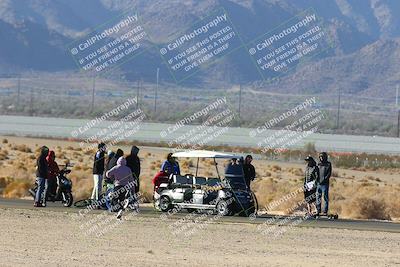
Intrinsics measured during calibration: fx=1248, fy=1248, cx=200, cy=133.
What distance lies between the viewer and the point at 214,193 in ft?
95.6

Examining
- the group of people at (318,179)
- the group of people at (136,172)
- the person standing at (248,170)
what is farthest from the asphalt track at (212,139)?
the group of people at (318,179)

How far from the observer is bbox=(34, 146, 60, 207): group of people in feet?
96.4

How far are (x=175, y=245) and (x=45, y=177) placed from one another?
8.43 metres

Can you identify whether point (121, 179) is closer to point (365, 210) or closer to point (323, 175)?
point (323, 175)

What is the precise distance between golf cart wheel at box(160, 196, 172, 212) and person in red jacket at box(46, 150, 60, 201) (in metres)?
2.76

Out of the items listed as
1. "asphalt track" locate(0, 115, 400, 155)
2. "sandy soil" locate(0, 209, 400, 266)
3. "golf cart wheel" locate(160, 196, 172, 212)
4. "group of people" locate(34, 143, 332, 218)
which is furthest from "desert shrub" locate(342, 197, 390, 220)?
"asphalt track" locate(0, 115, 400, 155)

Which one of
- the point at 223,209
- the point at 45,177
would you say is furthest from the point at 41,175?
the point at 223,209

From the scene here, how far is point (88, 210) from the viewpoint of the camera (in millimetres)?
29219

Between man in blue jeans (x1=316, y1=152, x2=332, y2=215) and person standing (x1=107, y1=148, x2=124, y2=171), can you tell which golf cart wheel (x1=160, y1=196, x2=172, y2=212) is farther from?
man in blue jeans (x1=316, y1=152, x2=332, y2=215)

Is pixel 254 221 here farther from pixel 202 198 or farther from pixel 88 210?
pixel 88 210

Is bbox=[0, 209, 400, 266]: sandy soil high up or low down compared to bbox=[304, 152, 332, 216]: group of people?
down

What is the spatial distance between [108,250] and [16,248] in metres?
1.49

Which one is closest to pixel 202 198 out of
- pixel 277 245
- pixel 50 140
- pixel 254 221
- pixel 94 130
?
pixel 254 221

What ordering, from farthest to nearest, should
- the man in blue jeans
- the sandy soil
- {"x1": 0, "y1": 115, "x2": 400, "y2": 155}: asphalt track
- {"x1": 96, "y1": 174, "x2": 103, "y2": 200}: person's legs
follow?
{"x1": 0, "y1": 115, "x2": 400, "y2": 155}: asphalt track < {"x1": 96, "y1": 174, "x2": 103, "y2": 200}: person's legs < the man in blue jeans < the sandy soil
